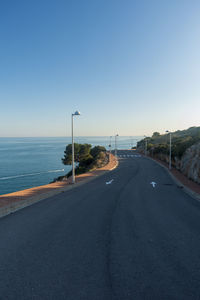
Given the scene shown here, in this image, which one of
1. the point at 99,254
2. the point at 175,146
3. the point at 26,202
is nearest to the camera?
the point at 99,254

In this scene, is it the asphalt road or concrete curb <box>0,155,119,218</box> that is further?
concrete curb <box>0,155,119,218</box>

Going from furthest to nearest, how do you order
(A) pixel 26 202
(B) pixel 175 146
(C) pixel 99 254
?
(B) pixel 175 146 < (A) pixel 26 202 < (C) pixel 99 254

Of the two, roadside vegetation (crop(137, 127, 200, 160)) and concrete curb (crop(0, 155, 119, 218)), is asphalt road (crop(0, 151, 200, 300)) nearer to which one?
concrete curb (crop(0, 155, 119, 218))

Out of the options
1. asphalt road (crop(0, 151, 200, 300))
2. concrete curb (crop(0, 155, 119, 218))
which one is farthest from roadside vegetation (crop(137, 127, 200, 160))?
asphalt road (crop(0, 151, 200, 300))

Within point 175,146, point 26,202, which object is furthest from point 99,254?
point 175,146

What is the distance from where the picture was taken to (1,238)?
237 inches

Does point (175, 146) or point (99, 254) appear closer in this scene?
point (99, 254)

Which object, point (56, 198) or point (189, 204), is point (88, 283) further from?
point (189, 204)

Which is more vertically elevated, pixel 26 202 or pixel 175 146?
pixel 175 146

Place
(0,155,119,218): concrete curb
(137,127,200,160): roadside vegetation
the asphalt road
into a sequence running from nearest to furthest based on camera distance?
the asphalt road < (0,155,119,218): concrete curb < (137,127,200,160): roadside vegetation

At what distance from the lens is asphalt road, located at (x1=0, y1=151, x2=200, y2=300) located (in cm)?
374

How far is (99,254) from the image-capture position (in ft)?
16.8

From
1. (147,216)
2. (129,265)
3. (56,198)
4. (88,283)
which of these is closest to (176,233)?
(147,216)

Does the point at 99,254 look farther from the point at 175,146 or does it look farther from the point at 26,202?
the point at 175,146
